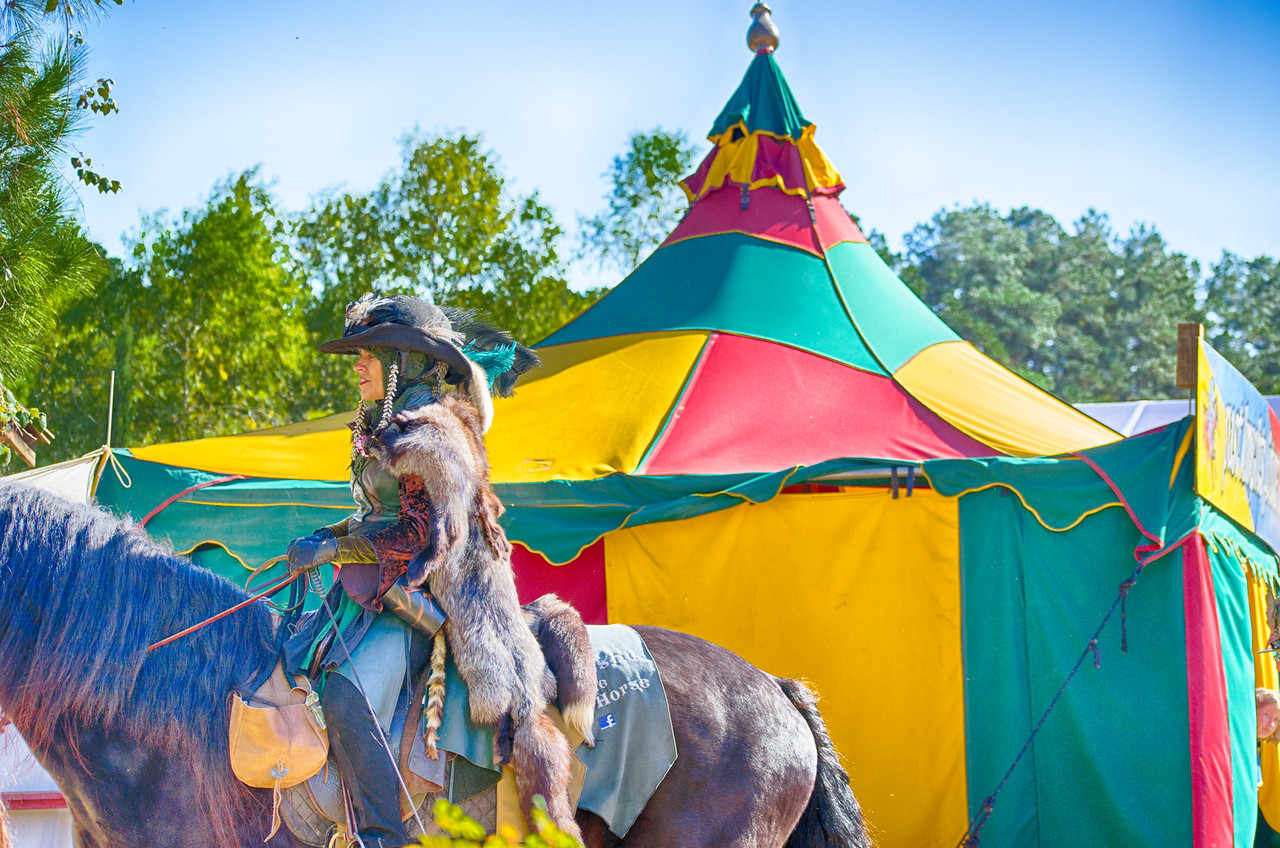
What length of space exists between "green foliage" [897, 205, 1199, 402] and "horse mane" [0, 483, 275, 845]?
1233 inches

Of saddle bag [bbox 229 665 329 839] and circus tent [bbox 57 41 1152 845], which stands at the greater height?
circus tent [bbox 57 41 1152 845]

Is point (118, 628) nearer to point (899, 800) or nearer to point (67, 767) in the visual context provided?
point (67, 767)

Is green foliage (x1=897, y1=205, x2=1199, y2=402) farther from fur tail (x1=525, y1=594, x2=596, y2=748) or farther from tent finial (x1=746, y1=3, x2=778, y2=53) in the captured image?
fur tail (x1=525, y1=594, x2=596, y2=748)

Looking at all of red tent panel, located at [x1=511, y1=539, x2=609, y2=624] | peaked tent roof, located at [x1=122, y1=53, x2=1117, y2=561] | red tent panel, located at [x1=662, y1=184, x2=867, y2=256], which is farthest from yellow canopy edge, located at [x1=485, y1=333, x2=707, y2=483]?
red tent panel, located at [x1=662, y1=184, x2=867, y2=256]

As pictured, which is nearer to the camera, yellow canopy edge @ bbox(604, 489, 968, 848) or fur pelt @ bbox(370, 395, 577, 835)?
fur pelt @ bbox(370, 395, 577, 835)

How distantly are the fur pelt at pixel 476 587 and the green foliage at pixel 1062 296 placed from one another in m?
30.8

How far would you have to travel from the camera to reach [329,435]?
245 inches

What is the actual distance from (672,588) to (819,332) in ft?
6.35

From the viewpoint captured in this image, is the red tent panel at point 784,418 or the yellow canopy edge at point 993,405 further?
the yellow canopy edge at point 993,405

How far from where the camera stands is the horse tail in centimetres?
330

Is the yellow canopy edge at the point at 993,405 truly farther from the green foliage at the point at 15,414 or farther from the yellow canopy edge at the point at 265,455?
the green foliage at the point at 15,414

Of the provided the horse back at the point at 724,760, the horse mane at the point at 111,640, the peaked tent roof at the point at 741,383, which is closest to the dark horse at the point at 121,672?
the horse mane at the point at 111,640

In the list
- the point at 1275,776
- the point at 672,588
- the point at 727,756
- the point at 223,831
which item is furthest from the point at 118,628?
the point at 1275,776

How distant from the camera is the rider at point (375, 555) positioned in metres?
2.72
